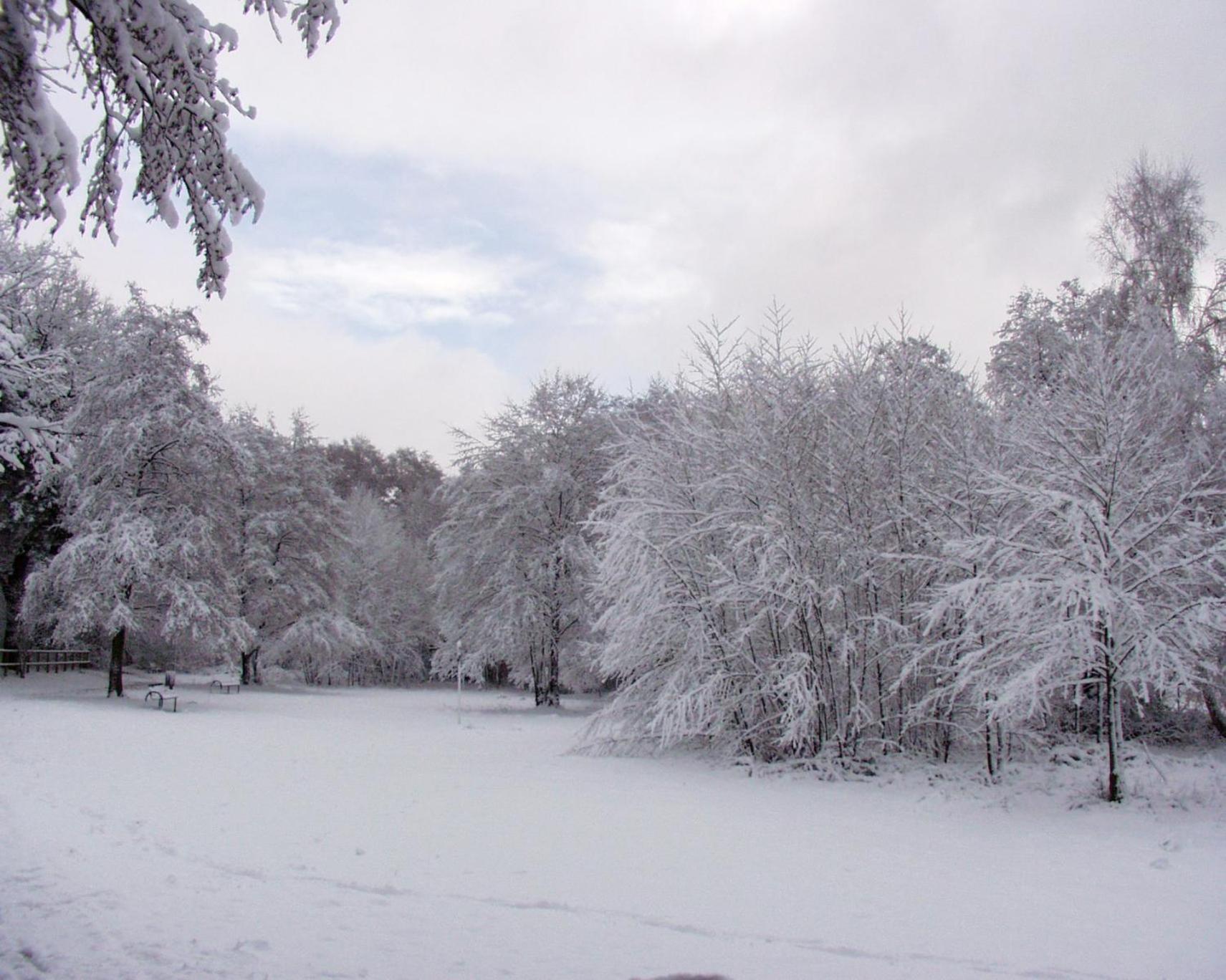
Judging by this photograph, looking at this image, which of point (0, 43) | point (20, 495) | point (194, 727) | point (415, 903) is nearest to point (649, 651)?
point (415, 903)

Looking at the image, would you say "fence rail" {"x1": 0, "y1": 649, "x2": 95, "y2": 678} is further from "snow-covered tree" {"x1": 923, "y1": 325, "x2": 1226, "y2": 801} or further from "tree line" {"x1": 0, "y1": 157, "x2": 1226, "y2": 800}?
"snow-covered tree" {"x1": 923, "y1": 325, "x2": 1226, "y2": 801}

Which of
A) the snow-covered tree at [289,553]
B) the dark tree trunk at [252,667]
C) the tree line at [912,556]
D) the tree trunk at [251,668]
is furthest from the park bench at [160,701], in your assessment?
the tree line at [912,556]

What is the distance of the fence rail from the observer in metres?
27.3

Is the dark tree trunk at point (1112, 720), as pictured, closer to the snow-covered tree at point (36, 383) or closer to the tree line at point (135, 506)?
the tree line at point (135, 506)

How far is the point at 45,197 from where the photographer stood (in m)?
4.55

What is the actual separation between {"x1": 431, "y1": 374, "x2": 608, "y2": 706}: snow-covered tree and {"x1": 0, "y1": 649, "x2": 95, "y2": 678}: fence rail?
12874 mm

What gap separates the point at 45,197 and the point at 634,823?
25.4 ft

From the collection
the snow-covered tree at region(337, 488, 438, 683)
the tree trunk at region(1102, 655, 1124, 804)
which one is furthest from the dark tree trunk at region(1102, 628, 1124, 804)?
the snow-covered tree at region(337, 488, 438, 683)

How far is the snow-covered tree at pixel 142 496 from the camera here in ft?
69.3

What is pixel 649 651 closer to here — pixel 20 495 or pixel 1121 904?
pixel 1121 904

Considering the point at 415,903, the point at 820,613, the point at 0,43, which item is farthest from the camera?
the point at 820,613

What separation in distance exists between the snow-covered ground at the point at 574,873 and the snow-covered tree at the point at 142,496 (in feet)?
27.0

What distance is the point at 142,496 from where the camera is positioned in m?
22.5

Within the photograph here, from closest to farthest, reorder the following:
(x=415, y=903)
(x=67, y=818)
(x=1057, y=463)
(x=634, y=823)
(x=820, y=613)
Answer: (x=415, y=903) < (x=67, y=818) < (x=634, y=823) < (x=1057, y=463) < (x=820, y=613)
